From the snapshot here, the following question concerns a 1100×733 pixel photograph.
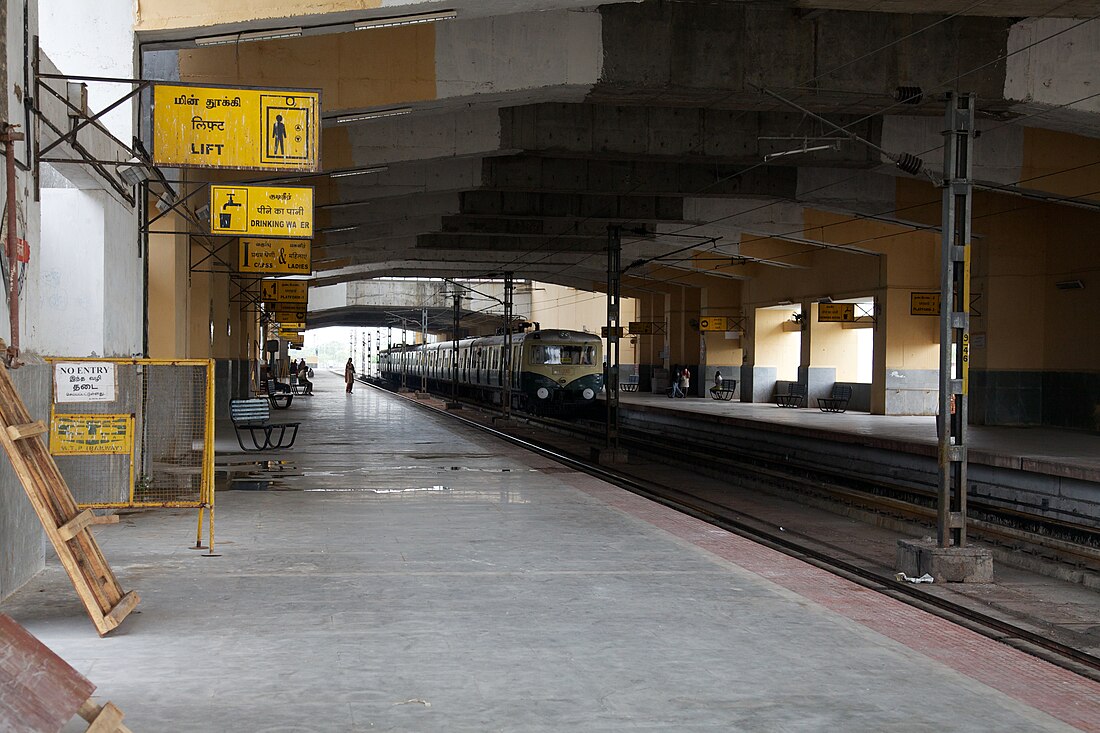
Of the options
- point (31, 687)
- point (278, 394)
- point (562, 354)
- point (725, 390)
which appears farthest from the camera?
point (725, 390)

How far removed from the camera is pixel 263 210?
1480 cm

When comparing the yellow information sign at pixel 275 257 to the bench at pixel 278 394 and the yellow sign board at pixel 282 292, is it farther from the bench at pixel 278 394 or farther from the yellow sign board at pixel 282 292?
the bench at pixel 278 394

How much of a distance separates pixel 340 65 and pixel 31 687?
450 inches

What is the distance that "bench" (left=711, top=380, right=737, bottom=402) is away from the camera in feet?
144

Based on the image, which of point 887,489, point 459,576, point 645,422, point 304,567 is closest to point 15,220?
point 304,567

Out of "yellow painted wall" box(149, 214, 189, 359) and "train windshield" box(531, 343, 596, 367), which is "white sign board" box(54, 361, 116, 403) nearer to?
"yellow painted wall" box(149, 214, 189, 359)

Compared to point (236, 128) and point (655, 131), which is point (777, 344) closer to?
point (655, 131)

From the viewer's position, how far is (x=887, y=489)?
19234 mm

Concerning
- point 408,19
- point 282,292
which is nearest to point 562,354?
point 282,292

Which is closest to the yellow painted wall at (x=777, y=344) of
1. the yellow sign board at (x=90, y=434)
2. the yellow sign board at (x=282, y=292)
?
Result: the yellow sign board at (x=282, y=292)

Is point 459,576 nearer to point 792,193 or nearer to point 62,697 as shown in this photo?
point 62,697

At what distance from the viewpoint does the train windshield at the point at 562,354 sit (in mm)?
36750

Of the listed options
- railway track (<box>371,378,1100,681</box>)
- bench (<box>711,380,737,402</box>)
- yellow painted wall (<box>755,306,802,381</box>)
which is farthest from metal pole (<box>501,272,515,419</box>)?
railway track (<box>371,378,1100,681</box>)

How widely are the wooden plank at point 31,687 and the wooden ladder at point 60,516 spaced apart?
2.30 meters
